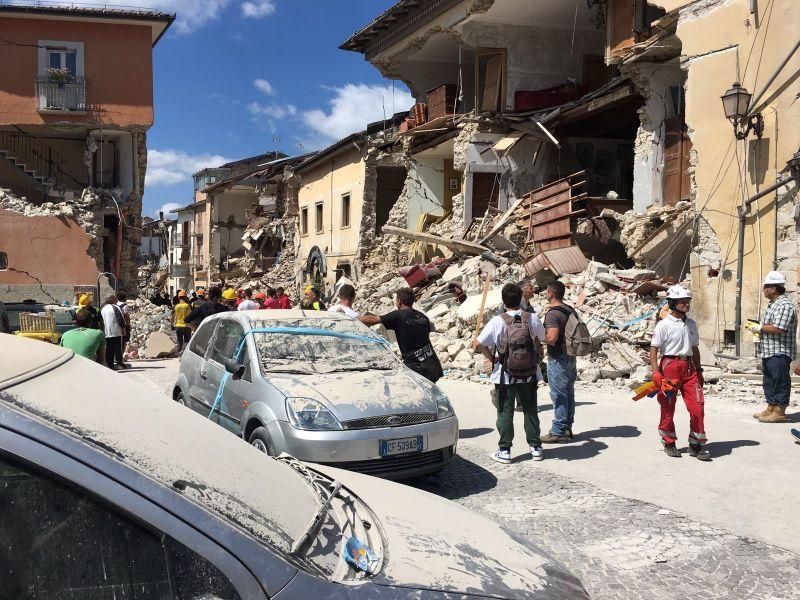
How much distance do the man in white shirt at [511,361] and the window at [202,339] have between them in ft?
9.66

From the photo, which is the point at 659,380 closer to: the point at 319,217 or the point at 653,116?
the point at 653,116

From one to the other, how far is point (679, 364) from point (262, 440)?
3.94m

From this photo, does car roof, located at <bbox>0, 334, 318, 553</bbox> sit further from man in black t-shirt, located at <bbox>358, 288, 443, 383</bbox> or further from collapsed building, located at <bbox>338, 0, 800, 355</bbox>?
collapsed building, located at <bbox>338, 0, 800, 355</bbox>

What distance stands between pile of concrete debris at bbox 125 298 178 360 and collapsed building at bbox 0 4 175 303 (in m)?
2.54

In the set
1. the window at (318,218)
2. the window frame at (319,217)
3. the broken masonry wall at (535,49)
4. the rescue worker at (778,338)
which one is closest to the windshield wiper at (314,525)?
the rescue worker at (778,338)

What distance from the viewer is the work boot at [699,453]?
22.1 ft

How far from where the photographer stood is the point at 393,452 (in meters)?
5.59


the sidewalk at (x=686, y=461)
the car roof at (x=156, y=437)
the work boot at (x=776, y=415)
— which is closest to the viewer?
the car roof at (x=156, y=437)

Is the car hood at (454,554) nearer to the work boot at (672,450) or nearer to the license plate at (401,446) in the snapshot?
the license plate at (401,446)

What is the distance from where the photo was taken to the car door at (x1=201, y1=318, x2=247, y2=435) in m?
6.34

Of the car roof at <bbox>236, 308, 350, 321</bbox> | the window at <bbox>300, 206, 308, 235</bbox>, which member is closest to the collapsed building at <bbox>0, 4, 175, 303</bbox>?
the window at <bbox>300, 206, 308, 235</bbox>

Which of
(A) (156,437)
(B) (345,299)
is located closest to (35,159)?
(B) (345,299)

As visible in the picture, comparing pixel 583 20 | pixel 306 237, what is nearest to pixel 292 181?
pixel 306 237

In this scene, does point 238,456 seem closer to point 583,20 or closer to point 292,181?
point 583,20
